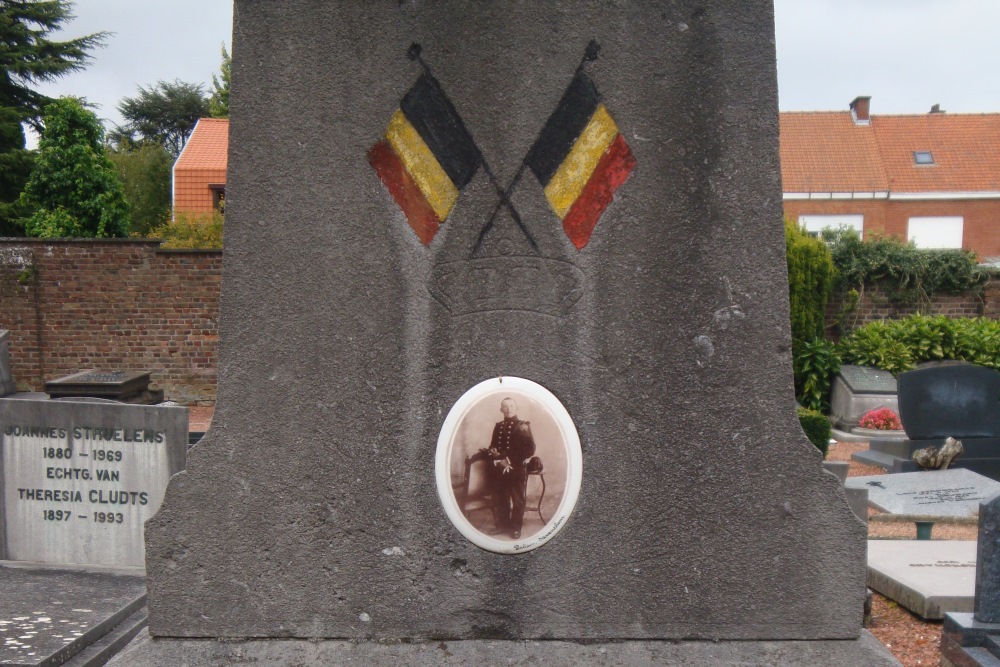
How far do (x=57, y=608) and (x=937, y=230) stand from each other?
3063 cm

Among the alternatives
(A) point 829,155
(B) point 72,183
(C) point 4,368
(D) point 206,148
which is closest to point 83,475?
(C) point 4,368

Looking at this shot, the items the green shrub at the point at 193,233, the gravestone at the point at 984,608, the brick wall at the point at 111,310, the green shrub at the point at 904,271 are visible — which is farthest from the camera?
the green shrub at the point at 193,233

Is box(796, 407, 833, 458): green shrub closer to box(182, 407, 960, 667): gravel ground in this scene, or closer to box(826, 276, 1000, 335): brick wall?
box(182, 407, 960, 667): gravel ground

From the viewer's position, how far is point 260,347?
6.77 ft

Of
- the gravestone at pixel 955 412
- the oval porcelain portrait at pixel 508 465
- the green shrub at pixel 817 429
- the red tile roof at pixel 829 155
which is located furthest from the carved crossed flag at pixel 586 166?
the red tile roof at pixel 829 155

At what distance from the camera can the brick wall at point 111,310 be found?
13.0 m

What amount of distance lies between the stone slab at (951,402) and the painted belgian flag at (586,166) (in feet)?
25.4

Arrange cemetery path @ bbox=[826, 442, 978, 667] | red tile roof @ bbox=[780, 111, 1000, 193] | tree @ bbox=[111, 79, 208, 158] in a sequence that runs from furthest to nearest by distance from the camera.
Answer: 1. tree @ bbox=[111, 79, 208, 158]
2. red tile roof @ bbox=[780, 111, 1000, 193]
3. cemetery path @ bbox=[826, 442, 978, 667]

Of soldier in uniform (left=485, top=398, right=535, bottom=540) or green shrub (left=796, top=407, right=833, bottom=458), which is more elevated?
soldier in uniform (left=485, top=398, right=535, bottom=540)

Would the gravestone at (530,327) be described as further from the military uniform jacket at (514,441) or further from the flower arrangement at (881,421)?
the flower arrangement at (881,421)

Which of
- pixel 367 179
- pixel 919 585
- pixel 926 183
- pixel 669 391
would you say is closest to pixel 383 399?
pixel 367 179

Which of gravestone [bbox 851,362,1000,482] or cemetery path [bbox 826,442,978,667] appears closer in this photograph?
cemetery path [bbox 826,442,978,667]

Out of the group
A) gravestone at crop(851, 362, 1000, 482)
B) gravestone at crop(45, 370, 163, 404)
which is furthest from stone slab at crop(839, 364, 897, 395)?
gravestone at crop(45, 370, 163, 404)

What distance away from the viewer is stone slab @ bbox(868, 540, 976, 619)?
4.14 m
